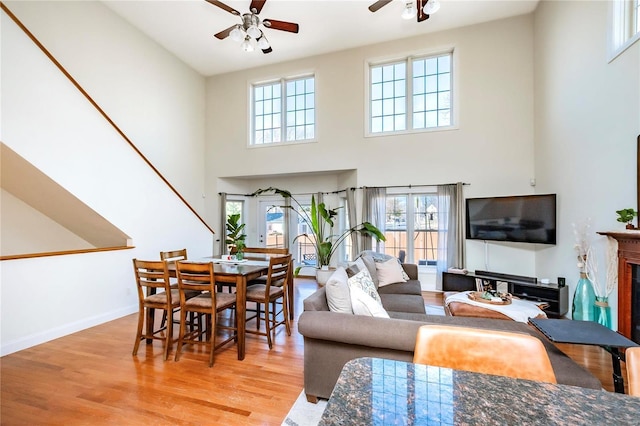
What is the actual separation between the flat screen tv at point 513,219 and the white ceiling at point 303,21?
3318 millimetres

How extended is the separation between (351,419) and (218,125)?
24.3 ft

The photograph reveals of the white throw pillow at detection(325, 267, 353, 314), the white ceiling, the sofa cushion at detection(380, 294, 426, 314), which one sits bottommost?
the sofa cushion at detection(380, 294, 426, 314)

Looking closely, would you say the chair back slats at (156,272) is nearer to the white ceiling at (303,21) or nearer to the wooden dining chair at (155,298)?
the wooden dining chair at (155,298)

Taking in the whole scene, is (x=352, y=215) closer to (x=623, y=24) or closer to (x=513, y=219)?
(x=513, y=219)

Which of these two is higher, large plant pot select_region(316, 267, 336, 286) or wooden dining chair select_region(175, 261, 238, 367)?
wooden dining chair select_region(175, 261, 238, 367)

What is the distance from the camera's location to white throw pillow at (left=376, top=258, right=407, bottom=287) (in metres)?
3.84

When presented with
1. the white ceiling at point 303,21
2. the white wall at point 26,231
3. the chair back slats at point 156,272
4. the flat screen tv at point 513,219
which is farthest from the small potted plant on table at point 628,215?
the white wall at point 26,231

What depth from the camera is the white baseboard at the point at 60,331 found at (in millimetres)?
2859

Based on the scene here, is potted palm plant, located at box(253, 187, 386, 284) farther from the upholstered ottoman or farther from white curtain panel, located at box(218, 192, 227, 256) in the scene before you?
the upholstered ottoman

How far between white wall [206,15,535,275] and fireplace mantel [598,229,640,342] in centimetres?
228

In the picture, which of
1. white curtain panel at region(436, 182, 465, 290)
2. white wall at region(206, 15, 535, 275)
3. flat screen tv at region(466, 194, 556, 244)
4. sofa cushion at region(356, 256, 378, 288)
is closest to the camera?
sofa cushion at region(356, 256, 378, 288)

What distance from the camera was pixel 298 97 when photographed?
6.61 metres

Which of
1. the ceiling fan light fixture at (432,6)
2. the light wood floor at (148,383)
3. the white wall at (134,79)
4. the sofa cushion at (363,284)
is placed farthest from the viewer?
the white wall at (134,79)

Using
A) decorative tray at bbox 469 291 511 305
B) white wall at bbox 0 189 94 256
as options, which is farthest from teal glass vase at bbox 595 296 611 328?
white wall at bbox 0 189 94 256
